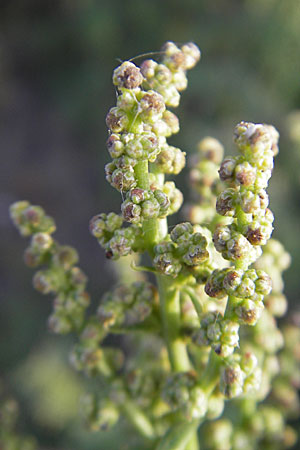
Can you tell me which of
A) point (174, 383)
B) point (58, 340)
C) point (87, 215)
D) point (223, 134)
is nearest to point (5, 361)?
point (58, 340)

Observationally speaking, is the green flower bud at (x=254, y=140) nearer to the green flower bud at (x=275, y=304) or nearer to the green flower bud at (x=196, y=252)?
the green flower bud at (x=196, y=252)

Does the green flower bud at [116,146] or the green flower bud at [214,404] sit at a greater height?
the green flower bud at [116,146]

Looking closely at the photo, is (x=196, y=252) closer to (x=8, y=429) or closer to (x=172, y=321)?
(x=172, y=321)

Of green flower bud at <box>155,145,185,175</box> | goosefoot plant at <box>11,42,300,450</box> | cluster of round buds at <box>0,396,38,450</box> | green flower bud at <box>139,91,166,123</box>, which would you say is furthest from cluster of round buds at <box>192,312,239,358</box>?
cluster of round buds at <box>0,396,38,450</box>

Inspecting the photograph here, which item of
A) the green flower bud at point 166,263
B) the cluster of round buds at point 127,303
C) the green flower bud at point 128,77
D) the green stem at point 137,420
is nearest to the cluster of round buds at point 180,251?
the green flower bud at point 166,263

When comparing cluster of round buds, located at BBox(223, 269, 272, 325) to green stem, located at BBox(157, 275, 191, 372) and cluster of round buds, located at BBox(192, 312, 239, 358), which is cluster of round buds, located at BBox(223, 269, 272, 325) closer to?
cluster of round buds, located at BBox(192, 312, 239, 358)
